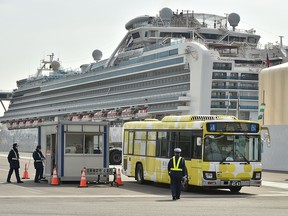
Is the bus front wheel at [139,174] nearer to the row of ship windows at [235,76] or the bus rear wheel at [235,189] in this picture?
the bus rear wheel at [235,189]

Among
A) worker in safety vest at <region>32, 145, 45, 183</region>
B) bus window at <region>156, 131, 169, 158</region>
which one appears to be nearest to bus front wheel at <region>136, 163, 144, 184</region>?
bus window at <region>156, 131, 169, 158</region>

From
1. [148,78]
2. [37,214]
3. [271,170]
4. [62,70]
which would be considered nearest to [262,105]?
[271,170]

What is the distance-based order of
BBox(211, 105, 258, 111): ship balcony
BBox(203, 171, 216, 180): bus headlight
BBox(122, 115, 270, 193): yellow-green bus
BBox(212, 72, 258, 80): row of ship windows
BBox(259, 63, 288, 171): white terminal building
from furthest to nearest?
1. BBox(212, 72, 258, 80): row of ship windows
2. BBox(211, 105, 258, 111): ship balcony
3. BBox(259, 63, 288, 171): white terminal building
4. BBox(122, 115, 270, 193): yellow-green bus
5. BBox(203, 171, 216, 180): bus headlight

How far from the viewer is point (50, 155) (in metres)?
28.2

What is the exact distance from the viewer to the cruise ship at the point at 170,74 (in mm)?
85938

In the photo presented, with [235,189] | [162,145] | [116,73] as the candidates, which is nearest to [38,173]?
[162,145]

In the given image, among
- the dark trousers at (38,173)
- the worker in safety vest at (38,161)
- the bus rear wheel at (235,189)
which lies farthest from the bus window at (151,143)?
the dark trousers at (38,173)

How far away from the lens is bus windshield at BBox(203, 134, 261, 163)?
2364 centimetres

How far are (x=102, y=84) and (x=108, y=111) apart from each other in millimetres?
6405

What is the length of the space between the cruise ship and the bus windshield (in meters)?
53.7

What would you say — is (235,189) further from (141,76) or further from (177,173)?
(141,76)

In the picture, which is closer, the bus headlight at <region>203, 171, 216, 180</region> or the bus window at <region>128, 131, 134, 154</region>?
the bus headlight at <region>203, 171, 216, 180</region>

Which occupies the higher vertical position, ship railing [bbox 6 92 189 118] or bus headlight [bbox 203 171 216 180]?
ship railing [bbox 6 92 189 118]

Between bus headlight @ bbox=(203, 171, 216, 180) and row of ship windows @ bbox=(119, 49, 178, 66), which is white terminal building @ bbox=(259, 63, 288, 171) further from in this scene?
row of ship windows @ bbox=(119, 49, 178, 66)
